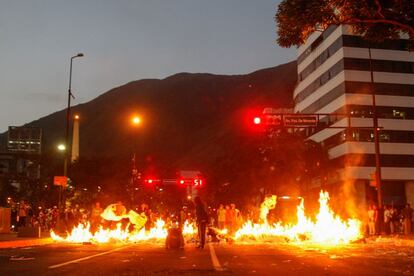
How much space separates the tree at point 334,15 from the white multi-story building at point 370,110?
52105 millimetres

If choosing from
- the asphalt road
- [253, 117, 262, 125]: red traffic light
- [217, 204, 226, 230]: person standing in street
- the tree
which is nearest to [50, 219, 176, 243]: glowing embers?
[217, 204, 226, 230]: person standing in street

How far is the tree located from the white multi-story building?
52.1 metres

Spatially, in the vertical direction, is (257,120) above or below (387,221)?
above

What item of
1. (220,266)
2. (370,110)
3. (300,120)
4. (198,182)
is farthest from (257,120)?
(370,110)

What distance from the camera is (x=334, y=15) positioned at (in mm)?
12844

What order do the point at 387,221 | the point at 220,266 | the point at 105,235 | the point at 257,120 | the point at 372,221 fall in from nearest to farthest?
1. the point at 220,266
2. the point at 257,120
3. the point at 105,235
4. the point at 372,221
5. the point at 387,221

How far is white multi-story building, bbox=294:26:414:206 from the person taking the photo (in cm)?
6494

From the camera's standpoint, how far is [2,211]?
35.2 meters

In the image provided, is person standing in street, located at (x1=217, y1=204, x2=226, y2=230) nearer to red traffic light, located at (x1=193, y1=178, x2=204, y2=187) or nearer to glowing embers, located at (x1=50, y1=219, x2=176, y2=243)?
glowing embers, located at (x1=50, y1=219, x2=176, y2=243)

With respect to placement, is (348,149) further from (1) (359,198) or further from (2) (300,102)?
(2) (300,102)

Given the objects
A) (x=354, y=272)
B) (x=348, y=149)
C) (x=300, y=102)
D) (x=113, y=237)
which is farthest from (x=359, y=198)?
(x=354, y=272)

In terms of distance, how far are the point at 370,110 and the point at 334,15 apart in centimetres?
5539

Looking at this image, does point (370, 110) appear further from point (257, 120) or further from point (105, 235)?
point (105, 235)

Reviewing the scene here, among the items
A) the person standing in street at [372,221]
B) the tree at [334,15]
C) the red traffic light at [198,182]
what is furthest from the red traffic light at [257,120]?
the red traffic light at [198,182]
